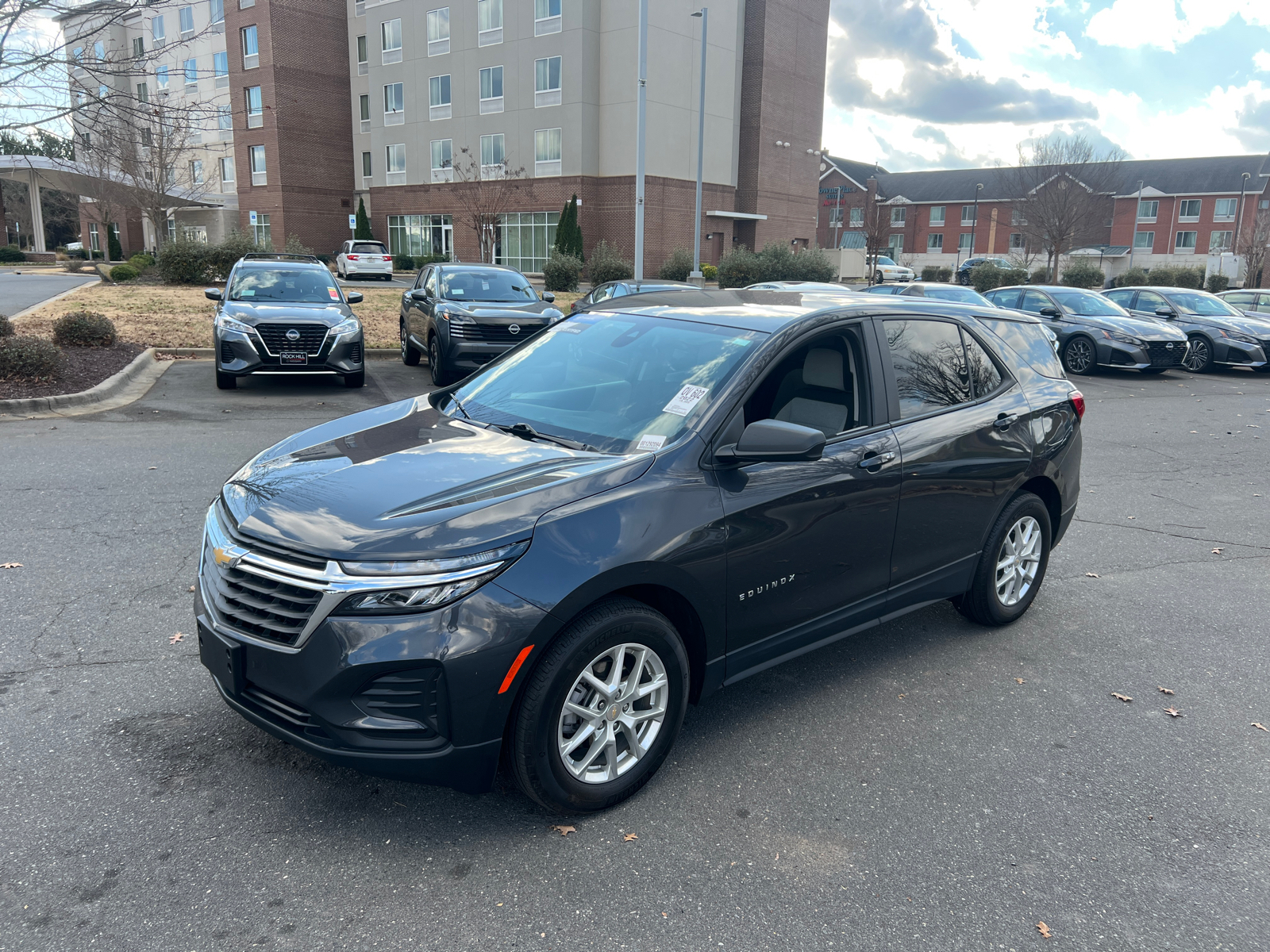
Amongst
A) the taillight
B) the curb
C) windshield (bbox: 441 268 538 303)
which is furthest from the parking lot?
windshield (bbox: 441 268 538 303)

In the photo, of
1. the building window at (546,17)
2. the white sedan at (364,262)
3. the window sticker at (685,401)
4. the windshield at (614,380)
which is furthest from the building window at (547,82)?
the window sticker at (685,401)

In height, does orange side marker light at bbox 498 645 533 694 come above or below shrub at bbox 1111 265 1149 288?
below

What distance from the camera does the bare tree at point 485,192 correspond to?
4491 cm

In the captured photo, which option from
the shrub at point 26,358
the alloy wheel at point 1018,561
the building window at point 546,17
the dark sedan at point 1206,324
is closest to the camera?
the alloy wheel at point 1018,561

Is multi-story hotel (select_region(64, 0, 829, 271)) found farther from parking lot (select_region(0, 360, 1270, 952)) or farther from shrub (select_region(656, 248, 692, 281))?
parking lot (select_region(0, 360, 1270, 952))

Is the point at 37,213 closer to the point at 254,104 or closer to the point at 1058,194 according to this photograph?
the point at 254,104

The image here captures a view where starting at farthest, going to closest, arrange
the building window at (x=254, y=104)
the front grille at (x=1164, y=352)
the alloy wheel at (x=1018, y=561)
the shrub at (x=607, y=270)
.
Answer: the building window at (x=254, y=104) → the shrub at (x=607, y=270) → the front grille at (x=1164, y=352) → the alloy wheel at (x=1018, y=561)

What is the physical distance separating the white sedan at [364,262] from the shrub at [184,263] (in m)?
11.6

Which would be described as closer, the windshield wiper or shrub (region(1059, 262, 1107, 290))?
the windshield wiper

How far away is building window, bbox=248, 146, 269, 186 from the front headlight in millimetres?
49587

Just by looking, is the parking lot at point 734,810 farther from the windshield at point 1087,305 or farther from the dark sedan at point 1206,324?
the dark sedan at point 1206,324

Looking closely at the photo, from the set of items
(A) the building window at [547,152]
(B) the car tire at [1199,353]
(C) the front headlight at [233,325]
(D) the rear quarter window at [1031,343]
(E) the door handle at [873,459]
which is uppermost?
(A) the building window at [547,152]

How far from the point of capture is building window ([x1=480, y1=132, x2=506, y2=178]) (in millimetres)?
47406

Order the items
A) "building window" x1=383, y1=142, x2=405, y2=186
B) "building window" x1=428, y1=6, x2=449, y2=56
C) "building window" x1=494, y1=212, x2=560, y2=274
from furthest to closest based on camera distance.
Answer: "building window" x1=383, y1=142, x2=405, y2=186 → "building window" x1=428, y1=6, x2=449, y2=56 → "building window" x1=494, y1=212, x2=560, y2=274
